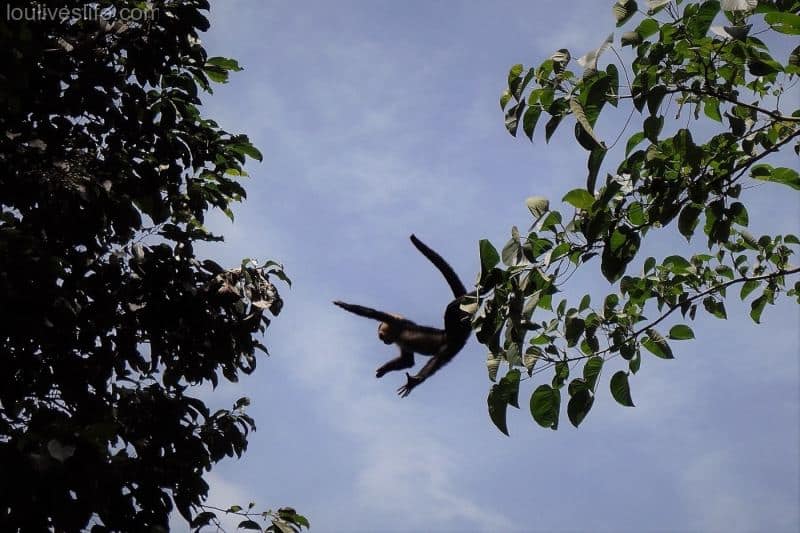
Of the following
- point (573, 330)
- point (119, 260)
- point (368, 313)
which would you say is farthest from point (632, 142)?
point (368, 313)

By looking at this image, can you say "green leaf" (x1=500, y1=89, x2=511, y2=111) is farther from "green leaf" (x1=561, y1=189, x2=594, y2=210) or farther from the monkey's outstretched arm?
the monkey's outstretched arm

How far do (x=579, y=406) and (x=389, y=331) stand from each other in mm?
6923

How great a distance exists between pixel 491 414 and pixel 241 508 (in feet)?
10.7

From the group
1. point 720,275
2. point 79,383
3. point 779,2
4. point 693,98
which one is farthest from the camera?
point 79,383

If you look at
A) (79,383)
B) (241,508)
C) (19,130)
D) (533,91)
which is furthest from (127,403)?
(533,91)

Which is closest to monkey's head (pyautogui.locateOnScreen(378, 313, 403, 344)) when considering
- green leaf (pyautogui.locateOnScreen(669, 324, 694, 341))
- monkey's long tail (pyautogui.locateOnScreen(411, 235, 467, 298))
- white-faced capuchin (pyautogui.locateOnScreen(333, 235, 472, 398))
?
white-faced capuchin (pyautogui.locateOnScreen(333, 235, 472, 398))

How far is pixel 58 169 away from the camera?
5160 mm

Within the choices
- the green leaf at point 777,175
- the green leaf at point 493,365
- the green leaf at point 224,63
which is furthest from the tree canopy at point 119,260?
the green leaf at point 777,175

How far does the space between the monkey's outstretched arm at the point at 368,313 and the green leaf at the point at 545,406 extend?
6.09 m

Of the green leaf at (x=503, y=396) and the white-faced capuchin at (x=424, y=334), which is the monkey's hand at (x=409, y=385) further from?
the green leaf at (x=503, y=396)

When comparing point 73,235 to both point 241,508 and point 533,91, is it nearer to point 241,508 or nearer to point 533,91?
point 241,508

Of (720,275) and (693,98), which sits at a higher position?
(693,98)

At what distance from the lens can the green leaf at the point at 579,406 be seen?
124 inches

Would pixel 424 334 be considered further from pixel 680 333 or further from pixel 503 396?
pixel 503 396
